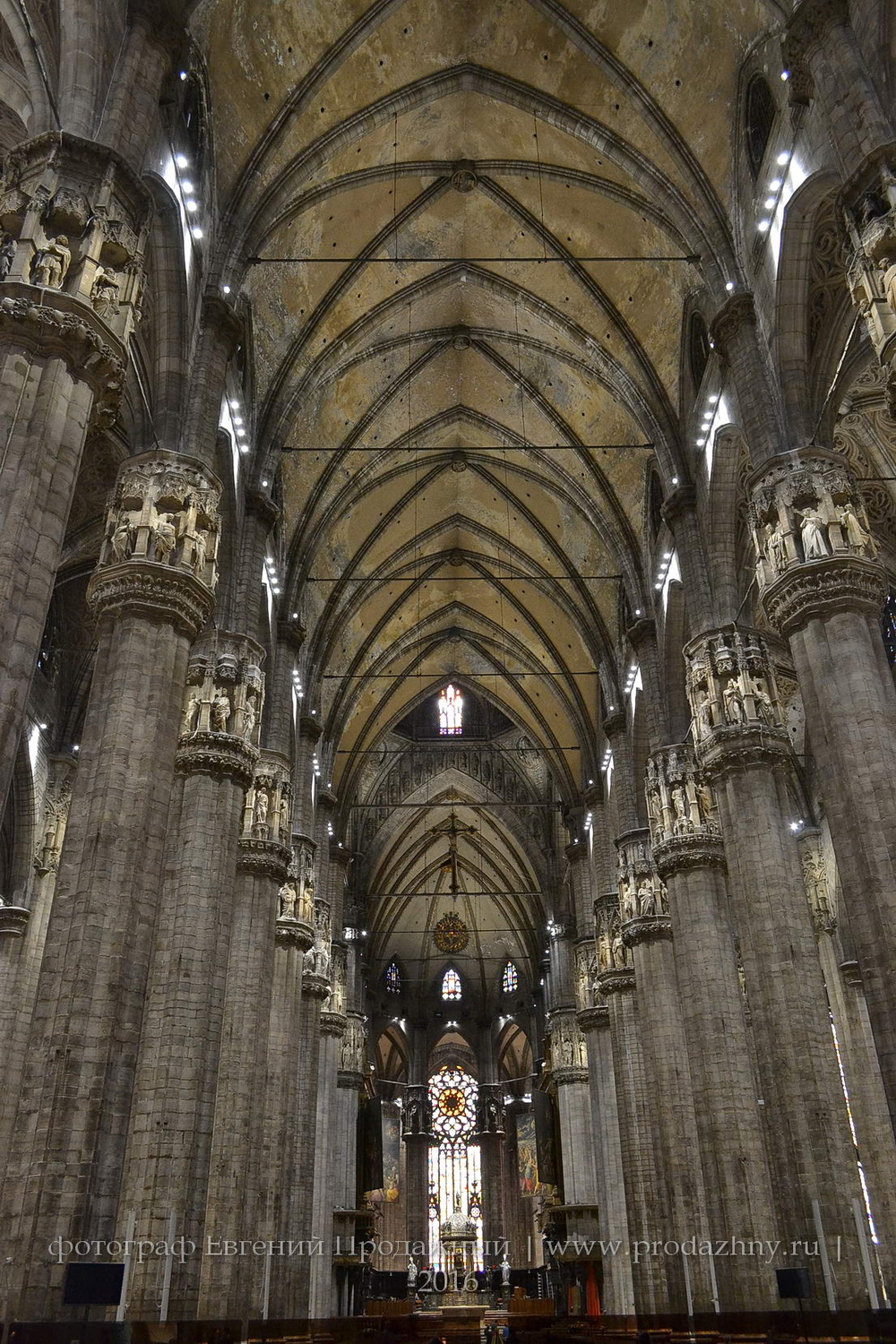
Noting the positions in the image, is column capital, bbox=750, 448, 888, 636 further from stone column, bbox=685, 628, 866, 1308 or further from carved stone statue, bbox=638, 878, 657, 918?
carved stone statue, bbox=638, 878, 657, 918

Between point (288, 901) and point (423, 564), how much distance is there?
530 inches

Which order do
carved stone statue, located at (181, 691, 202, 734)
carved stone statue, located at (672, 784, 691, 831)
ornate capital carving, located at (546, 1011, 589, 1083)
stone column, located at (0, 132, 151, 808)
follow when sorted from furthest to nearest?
ornate capital carving, located at (546, 1011, 589, 1083), carved stone statue, located at (672, 784, 691, 831), carved stone statue, located at (181, 691, 202, 734), stone column, located at (0, 132, 151, 808)

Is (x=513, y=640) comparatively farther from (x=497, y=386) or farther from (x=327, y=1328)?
(x=327, y=1328)

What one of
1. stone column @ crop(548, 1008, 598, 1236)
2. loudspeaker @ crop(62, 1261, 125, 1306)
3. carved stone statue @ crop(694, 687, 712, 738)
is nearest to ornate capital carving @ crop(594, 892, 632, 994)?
stone column @ crop(548, 1008, 598, 1236)

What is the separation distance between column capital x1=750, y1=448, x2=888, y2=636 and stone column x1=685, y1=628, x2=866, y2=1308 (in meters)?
3.04

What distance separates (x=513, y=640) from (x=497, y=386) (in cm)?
1079

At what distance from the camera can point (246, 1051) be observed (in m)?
18.4

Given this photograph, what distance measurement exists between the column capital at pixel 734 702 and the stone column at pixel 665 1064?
625 cm

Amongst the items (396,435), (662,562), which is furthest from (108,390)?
(396,435)

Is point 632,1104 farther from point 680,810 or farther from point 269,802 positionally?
point 269,802

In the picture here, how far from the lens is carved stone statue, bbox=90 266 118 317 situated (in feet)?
37.5

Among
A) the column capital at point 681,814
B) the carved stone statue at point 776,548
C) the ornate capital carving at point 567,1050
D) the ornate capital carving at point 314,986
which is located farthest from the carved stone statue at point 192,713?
the ornate capital carving at point 567,1050

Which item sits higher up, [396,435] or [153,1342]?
[396,435]

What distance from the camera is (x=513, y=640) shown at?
120 ft
